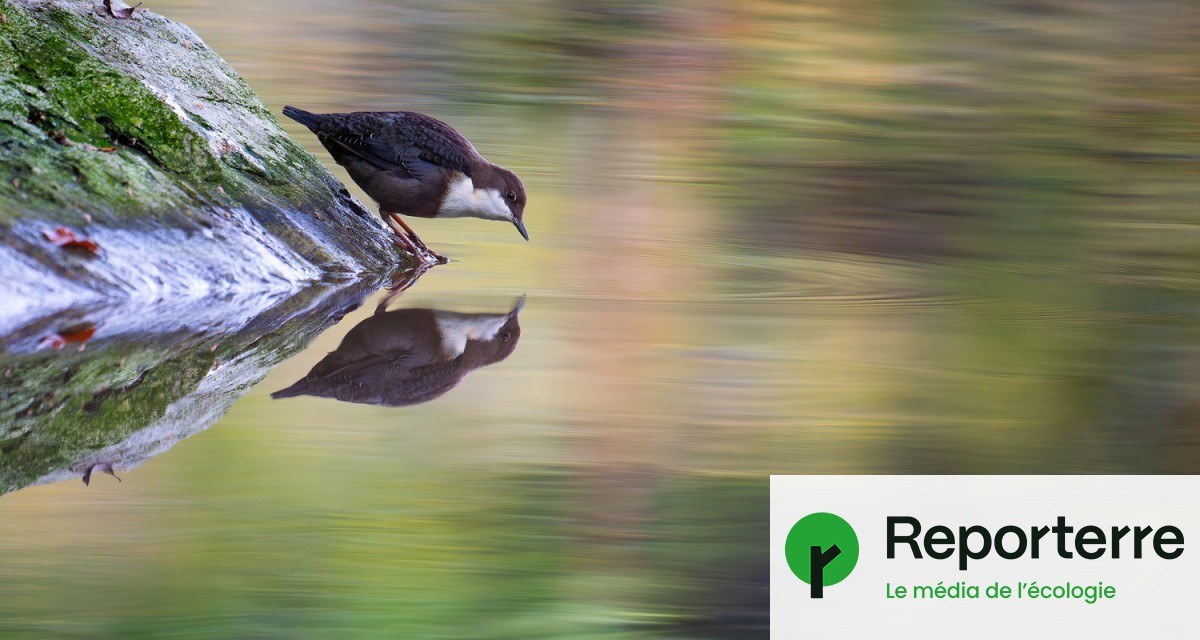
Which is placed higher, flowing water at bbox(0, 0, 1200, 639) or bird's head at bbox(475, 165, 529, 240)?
bird's head at bbox(475, 165, 529, 240)

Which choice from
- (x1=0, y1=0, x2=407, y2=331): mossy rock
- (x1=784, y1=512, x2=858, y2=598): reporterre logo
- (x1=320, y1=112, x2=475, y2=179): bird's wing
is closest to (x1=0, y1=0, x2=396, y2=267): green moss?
(x1=0, y1=0, x2=407, y2=331): mossy rock

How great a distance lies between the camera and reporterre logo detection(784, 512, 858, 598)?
286 cm

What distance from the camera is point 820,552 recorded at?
9.54ft

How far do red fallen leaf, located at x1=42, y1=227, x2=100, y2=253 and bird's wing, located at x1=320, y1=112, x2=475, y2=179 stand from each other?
1.49 m

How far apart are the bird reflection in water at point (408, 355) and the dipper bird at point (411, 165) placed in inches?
37.3

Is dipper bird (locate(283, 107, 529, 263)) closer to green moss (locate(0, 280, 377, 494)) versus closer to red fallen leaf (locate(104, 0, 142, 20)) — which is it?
red fallen leaf (locate(104, 0, 142, 20))

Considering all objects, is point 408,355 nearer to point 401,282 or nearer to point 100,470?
point 100,470

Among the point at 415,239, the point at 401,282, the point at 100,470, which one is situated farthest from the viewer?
the point at 415,239

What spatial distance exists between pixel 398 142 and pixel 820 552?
10.4 feet

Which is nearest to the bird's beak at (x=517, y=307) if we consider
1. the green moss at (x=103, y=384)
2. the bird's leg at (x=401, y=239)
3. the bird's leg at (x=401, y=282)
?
the bird's leg at (x=401, y=282)

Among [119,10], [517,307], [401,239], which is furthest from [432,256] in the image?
[119,10]

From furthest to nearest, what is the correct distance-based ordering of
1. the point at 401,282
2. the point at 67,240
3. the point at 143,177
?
the point at 401,282 < the point at 143,177 < the point at 67,240

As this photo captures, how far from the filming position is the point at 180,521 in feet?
9.10

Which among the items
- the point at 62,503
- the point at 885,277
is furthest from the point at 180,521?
the point at 885,277
